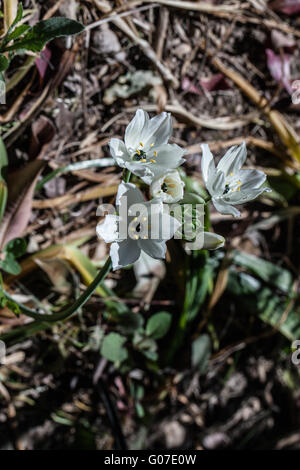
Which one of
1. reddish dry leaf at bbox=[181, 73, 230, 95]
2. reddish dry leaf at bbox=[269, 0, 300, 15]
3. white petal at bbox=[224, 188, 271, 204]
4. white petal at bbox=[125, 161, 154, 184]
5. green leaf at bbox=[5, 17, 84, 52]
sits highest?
green leaf at bbox=[5, 17, 84, 52]

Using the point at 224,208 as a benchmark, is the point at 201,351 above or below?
below

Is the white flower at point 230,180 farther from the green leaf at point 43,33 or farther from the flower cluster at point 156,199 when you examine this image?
the green leaf at point 43,33

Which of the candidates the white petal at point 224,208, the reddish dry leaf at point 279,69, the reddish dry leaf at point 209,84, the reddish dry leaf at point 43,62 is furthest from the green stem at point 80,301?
the reddish dry leaf at point 279,69

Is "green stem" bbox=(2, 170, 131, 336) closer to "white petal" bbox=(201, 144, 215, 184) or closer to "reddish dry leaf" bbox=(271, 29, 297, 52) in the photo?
"white petal" bbox=(201, 144, 215, 184)

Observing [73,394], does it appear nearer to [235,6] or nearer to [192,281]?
[192,281]

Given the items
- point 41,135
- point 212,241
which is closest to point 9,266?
point 41,135

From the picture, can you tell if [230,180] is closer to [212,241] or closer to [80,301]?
[212,241]

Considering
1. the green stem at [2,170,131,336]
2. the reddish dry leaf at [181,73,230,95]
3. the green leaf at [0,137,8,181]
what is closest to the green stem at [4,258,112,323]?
the green stem at [2,170,131,336]

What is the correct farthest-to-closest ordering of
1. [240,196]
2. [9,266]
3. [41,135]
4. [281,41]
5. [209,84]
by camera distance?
[281,41] → [209,84] → [41,135] → [9,266] → [240,196]
